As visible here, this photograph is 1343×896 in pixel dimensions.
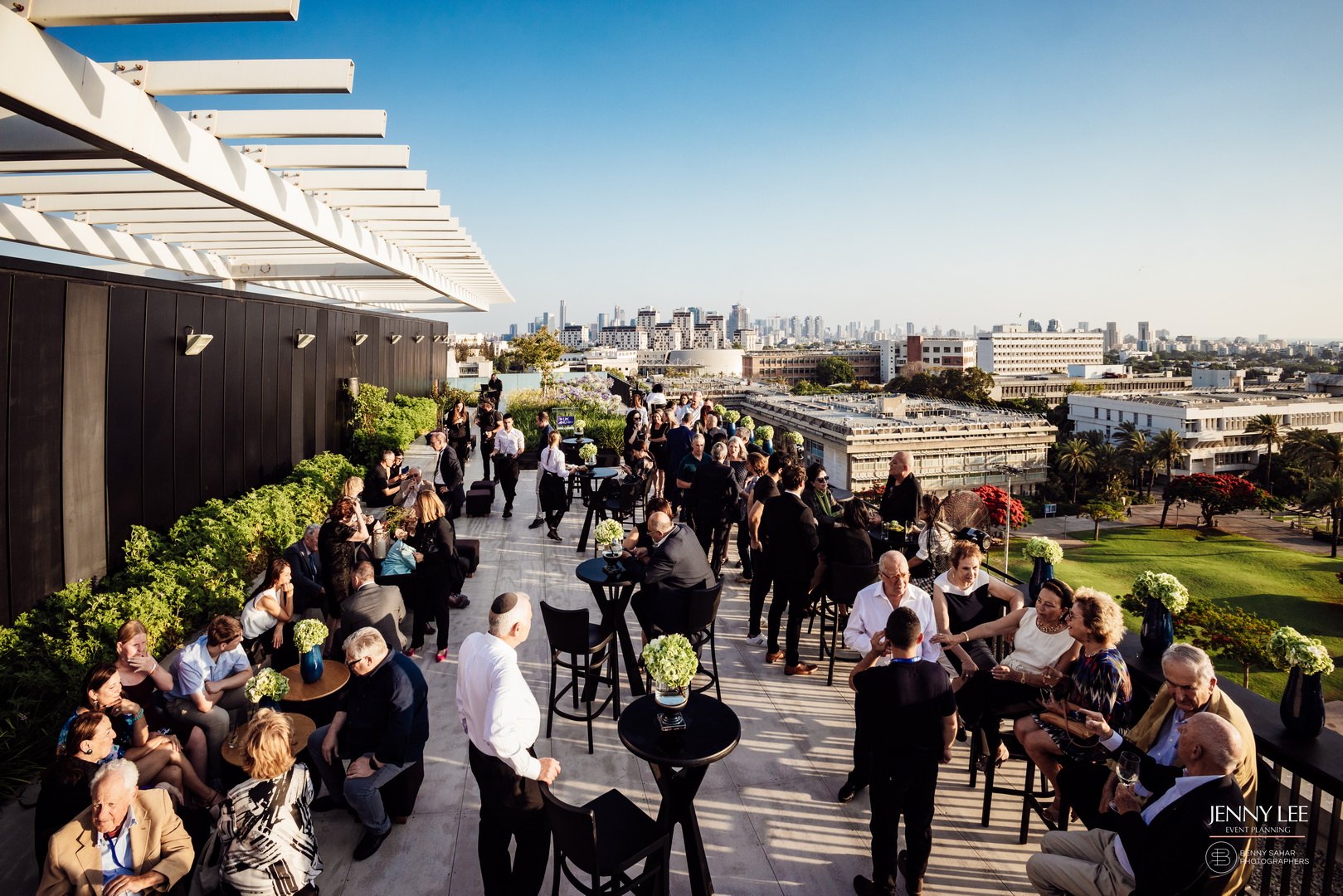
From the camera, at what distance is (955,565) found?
4.27m

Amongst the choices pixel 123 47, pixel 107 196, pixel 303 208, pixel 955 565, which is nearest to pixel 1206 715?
pixel 955 565

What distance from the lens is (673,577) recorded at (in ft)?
14.5

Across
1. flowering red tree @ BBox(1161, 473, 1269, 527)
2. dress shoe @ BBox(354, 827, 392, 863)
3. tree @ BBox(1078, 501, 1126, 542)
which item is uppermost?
dress shoe @ BBox(354, 827, 392, 863)

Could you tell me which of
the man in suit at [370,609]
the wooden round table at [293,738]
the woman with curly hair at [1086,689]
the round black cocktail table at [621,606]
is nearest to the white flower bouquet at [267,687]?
the wooden round table at [293,738]

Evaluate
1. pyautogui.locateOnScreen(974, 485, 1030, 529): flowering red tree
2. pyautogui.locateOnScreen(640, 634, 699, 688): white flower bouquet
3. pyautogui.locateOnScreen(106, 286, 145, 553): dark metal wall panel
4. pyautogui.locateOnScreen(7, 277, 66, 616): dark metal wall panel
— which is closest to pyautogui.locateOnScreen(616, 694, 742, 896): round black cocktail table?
pyautogui.locateOnScreen(640, 634, 699, 688): white flower bouquet

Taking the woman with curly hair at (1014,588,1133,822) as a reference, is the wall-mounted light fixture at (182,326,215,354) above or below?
above

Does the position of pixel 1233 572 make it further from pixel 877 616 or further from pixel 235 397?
pixel 235 397

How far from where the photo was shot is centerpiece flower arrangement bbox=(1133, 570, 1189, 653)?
3334 mm

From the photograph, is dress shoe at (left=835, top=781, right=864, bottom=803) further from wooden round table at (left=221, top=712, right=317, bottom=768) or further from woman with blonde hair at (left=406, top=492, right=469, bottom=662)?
woman with blonde hair at (left=406, top=492, right=469, bottom=662)

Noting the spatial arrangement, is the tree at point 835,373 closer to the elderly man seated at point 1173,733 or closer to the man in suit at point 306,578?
the man in suit at point 306,578

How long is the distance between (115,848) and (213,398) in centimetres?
663

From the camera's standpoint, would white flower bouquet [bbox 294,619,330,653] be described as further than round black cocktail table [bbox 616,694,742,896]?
Yes

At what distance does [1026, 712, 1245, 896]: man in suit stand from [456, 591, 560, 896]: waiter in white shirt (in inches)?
85.8

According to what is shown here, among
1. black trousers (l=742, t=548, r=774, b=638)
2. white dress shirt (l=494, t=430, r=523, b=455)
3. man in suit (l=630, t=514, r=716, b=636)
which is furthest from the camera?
white dress shirt (l=494, t=430, r=523, b=455)
